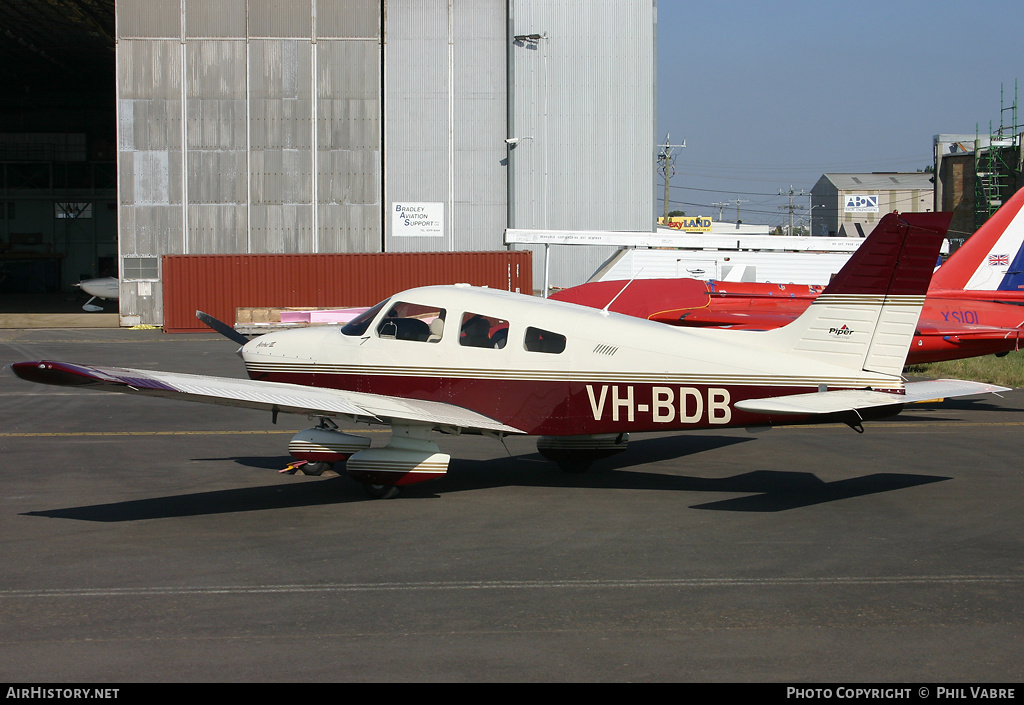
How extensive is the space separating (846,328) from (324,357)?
5583 millimetres

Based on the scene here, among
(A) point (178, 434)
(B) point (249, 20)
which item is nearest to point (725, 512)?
(A) point (178, 434)

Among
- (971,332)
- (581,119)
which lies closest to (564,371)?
(971,332)

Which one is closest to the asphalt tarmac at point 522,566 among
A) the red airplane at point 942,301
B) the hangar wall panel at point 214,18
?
the red airplane at point 942,301

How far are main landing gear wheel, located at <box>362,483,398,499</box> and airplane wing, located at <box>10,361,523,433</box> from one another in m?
0.76

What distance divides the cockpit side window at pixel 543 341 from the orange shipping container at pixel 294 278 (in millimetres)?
27721

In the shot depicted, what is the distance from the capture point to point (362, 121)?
127 feet

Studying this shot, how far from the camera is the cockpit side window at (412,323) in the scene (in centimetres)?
983

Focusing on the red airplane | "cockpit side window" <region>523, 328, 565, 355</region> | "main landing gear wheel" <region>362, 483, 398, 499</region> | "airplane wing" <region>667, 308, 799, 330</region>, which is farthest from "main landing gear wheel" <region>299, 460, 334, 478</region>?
"airplane wing" <region>667, 308, 799, 330</region>

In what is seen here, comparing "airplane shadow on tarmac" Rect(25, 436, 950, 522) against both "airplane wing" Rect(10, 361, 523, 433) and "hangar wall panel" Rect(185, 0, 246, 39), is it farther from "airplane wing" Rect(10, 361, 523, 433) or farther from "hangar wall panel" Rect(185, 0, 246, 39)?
"hangar wall panel" Rect(185, 0, 246, 39)

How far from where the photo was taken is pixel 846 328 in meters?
8.90

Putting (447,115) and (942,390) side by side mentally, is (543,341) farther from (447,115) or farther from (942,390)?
(447,115)

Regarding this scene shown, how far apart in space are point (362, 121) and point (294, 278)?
7.56 metres

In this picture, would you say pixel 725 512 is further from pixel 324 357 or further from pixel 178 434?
pixel 178 434

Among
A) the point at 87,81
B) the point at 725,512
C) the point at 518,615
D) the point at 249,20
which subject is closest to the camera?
the point at 518,615
